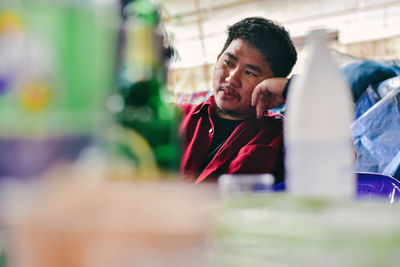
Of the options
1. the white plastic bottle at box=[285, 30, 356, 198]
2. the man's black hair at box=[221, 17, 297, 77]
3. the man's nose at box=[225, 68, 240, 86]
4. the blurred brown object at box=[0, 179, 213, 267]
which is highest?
the man's black hair at box=[221, 17, 297, 77]

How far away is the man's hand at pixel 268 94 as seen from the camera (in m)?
1.18

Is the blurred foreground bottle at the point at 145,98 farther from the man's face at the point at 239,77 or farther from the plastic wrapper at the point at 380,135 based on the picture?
the plastic wrapper at the point at 380,135

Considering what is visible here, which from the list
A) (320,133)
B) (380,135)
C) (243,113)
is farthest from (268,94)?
(320,133)

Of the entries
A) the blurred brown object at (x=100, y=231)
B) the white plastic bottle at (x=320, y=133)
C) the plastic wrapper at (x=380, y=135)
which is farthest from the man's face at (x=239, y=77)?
the blurred brown object at (x=100, y=231)

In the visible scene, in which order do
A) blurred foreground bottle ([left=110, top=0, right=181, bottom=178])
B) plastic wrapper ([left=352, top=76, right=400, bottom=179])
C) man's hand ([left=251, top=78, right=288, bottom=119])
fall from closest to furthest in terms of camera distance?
blurred foreground bottle ([left=110, top=0, right=181, bottom=178])
man's hand ([left=251, top=78, right=288, bottom=119])
plastic wrapper ([left=352, top=76, right=400, bottom=179])

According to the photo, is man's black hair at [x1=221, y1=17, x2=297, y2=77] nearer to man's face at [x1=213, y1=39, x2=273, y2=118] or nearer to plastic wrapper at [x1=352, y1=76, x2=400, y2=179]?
man's face at [x1=213, y1=39, x2=273, y2=118]

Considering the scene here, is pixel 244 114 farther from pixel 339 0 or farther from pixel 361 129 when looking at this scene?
pixel 339 0

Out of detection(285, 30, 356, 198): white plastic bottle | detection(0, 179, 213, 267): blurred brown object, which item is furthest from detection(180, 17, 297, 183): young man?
detection(0, 179, 213, 267): blurred brown object

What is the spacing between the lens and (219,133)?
1.32 meters

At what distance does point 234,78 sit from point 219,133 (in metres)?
0.19

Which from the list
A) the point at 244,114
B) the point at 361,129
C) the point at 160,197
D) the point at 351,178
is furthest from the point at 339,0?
the point at 160,197

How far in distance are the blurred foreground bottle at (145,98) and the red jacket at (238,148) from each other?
0.78m

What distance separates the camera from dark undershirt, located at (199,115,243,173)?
1.28 m

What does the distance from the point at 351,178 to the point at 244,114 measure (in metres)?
0.90
